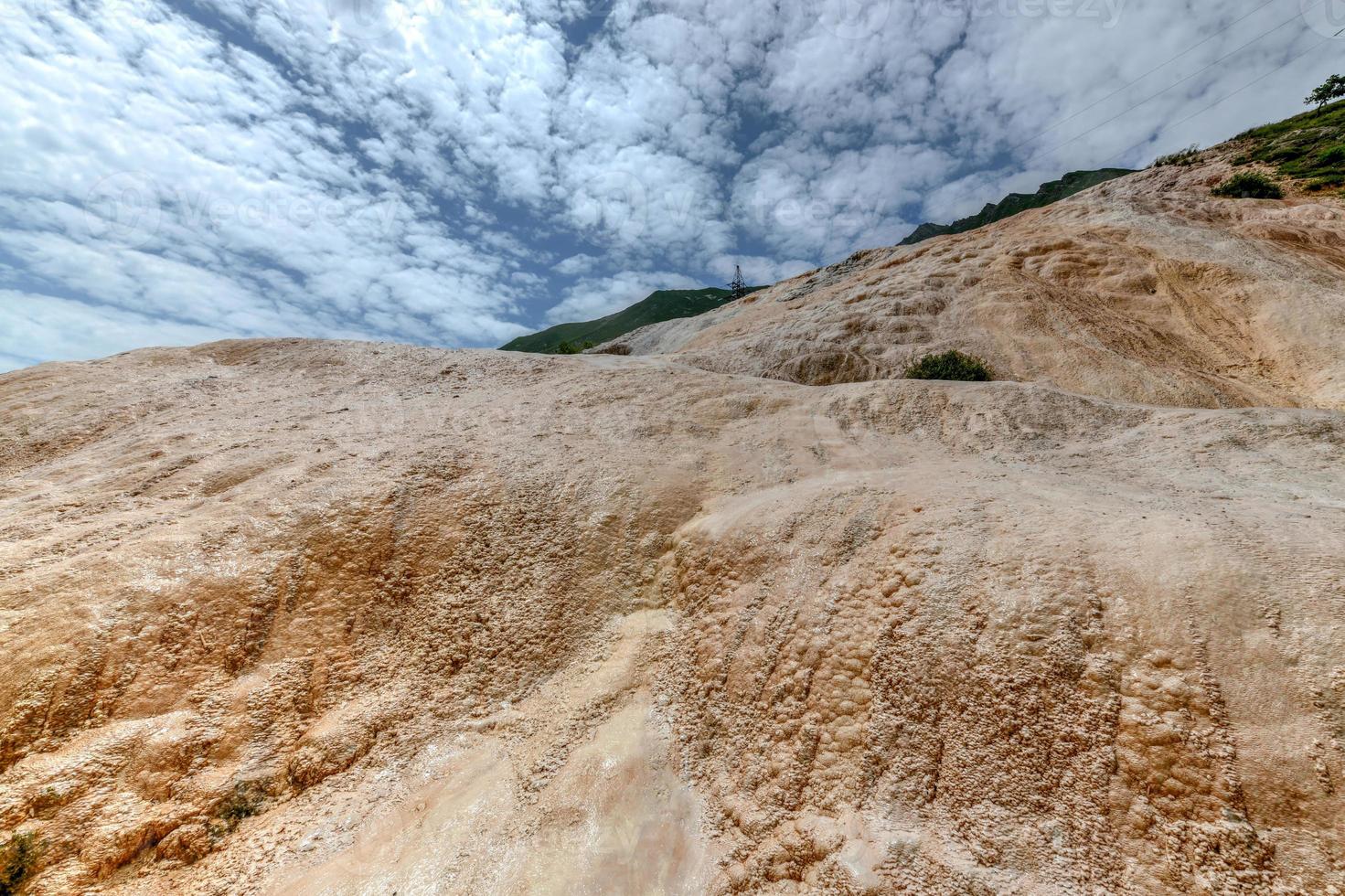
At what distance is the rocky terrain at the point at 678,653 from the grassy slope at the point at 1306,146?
87.8 ft

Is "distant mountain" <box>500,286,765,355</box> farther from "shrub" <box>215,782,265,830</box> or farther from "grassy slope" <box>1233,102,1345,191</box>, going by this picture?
"shrub" <box>215,782,265,830</box>

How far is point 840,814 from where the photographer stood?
4703 mm

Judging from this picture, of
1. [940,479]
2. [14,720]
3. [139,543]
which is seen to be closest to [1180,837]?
[940,479]

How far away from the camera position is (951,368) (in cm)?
1848

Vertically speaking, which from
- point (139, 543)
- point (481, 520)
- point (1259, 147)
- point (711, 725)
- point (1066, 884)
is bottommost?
point (1066, 884)

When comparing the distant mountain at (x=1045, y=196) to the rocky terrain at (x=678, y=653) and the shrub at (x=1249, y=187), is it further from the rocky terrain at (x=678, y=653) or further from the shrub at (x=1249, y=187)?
the rocky terrain at (x=678, y=653)

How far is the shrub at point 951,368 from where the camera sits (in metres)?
18.3

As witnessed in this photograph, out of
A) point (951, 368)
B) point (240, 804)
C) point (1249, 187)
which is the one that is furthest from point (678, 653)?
point (1249, 187)

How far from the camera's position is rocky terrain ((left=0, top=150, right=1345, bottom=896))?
4156 mm

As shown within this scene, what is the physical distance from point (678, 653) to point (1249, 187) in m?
36.9

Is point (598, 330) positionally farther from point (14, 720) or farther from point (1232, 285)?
point (14, 720)

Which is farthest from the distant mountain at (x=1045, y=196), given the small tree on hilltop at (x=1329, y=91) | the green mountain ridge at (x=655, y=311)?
the small tree on hilltop at (x=1329, y=91)

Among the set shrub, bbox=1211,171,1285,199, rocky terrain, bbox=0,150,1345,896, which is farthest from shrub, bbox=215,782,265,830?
shrub, bbox=1211,171,1285,199

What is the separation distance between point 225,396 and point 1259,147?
49259 mm
